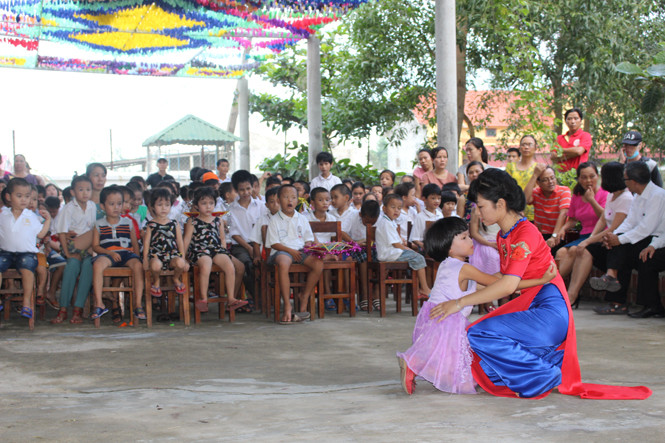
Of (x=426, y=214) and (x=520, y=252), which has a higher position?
(x=426, y=214)

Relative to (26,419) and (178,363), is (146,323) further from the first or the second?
(26,419)

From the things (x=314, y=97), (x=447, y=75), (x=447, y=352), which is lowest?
(x=447, y=352)

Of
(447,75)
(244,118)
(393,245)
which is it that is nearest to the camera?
(393,245)


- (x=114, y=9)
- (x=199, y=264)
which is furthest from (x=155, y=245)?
(x=114, y=9)

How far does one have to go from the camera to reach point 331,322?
17.6 ft

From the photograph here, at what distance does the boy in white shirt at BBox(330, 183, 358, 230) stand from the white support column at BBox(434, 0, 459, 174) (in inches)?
54.0

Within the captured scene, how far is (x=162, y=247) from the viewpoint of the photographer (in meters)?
5.22

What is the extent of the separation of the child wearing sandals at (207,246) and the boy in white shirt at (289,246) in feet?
1.22

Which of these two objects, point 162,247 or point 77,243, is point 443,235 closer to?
point 162,247

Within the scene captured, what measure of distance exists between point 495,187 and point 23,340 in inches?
139

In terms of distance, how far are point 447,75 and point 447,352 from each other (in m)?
4.74

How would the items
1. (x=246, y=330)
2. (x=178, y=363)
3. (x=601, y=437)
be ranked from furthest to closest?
(x=246, y=330), (x=178, y=363), (x=601, y=437)

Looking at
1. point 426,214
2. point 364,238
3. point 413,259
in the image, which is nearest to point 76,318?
point 364,238

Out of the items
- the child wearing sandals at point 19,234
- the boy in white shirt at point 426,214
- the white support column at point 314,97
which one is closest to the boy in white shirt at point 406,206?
the boy in white shirt at point 426,214
